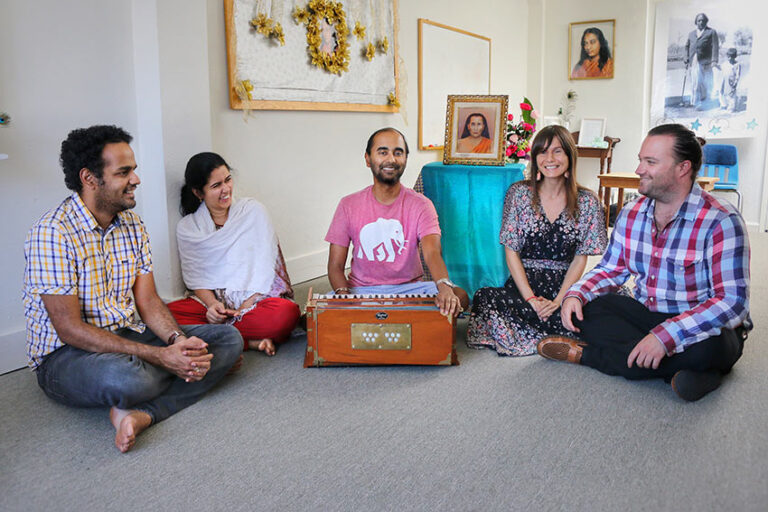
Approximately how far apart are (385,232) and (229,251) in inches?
30.8

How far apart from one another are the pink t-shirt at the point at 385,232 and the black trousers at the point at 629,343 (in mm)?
857

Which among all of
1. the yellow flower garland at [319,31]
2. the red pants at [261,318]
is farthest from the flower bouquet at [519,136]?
the red pants at [261,318]

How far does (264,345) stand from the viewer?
304 centimetres

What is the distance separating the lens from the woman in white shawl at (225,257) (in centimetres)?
312

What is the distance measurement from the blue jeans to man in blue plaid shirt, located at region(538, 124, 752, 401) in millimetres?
1593

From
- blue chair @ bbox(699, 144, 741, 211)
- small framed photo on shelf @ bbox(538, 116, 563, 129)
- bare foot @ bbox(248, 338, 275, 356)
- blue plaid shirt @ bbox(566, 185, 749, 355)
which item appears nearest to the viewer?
blue plaid shirt @ bbox(566, 185, 749, 355)

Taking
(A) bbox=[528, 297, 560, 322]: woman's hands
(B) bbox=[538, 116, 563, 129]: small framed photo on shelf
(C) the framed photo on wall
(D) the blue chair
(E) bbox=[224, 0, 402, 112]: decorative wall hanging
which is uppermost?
(C) the framed photo on wall

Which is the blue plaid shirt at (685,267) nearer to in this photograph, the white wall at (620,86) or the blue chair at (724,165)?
the blue chair at (724,165)

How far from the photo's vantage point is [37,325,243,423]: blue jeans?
88.9 inches

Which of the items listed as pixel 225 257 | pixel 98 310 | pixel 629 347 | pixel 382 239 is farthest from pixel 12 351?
pixel 629 347

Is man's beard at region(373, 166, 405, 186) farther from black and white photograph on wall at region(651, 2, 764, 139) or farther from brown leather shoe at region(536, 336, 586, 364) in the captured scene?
black and white photograph on wall at region(651, 2, 764, 139)

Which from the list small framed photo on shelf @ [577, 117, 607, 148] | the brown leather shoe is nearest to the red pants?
the brown leather shoe

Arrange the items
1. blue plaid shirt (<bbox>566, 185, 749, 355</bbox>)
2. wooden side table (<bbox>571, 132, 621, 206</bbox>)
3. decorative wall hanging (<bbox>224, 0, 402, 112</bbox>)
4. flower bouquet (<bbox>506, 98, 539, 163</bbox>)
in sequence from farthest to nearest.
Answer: wooden side table (<bbox>571, 132, 621, 206</bbox>), flower bouquet (<bbox>506, 98, 539, 163</bbox>), decorative wall hanging (<bbox>224, 0, 402, 112</bbox>), blue plaid shirt (<bbox>566, 185, 749, 355</bbox>)

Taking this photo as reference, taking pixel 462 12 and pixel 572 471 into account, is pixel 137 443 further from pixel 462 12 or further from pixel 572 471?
pixel 462 12
